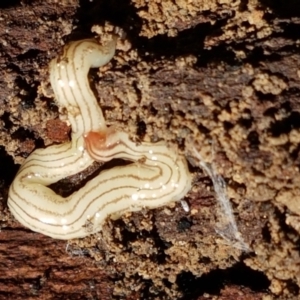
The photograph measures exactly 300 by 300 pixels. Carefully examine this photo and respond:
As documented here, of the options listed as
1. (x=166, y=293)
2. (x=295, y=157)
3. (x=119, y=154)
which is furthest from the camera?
(x=166, y=293)

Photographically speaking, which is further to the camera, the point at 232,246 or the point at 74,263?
the point at 74,263

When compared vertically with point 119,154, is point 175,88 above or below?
above

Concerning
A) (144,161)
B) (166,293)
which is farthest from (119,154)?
(166,293)

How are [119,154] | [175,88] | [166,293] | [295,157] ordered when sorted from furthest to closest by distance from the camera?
1. [166,293]
2. [119,154]
3. [175,88]
4. [295,157]

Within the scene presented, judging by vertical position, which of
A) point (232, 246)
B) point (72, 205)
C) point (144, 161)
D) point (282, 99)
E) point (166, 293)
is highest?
point (282, 99)

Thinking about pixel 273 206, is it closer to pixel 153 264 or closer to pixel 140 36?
pixel 153 264

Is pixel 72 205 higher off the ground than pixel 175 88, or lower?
lower

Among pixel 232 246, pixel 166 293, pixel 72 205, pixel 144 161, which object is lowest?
pixel 166 293

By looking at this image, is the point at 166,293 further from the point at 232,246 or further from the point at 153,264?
the point at 232,246

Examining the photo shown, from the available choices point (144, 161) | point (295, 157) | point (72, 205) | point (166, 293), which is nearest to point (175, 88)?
point (144, 161)
